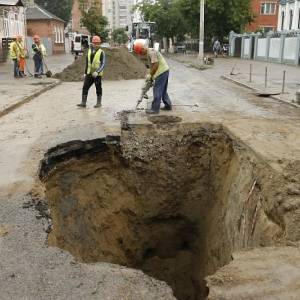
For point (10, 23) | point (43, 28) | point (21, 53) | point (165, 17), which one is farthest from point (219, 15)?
point (21, 53)

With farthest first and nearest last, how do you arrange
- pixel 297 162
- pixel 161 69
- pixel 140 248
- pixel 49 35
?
pixel 49 35, pixel 161 69, pixel 140 248, pixel 297 162

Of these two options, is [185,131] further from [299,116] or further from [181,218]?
Result: [299,116]

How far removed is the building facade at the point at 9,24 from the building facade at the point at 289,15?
2510 centimetres

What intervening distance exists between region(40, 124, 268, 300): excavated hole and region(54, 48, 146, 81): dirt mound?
39.6 ft

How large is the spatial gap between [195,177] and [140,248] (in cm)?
171

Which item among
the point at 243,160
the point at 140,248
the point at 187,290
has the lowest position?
the point at 187,290

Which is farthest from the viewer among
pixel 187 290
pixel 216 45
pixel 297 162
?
pixel 216 45

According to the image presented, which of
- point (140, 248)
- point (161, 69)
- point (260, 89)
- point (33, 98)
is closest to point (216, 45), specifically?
point (260, 89)

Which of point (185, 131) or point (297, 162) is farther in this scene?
point (185, 131)

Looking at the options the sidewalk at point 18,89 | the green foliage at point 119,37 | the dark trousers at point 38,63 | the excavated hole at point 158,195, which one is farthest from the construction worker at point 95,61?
the green foliage at point 119,37

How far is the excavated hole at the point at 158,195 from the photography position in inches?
277

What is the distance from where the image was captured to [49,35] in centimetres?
4712

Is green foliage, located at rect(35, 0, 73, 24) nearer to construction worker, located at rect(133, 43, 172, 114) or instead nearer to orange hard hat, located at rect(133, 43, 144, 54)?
construction worker, located at rect(133, 43, 172, 114)

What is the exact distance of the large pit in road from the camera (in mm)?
6684
